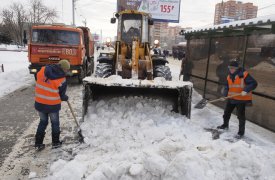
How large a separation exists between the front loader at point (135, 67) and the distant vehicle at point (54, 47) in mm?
2091

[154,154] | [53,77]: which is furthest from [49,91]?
[154,154]

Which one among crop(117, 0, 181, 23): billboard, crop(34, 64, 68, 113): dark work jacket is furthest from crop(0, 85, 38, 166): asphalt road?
crop(117, 0, 181, 23): billboard

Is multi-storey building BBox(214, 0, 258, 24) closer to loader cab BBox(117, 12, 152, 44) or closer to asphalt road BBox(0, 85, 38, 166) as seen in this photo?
loader cab BBox(117, 12, 152, 44)

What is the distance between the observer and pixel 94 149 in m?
4.60

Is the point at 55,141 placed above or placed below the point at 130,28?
below

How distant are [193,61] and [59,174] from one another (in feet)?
27.3

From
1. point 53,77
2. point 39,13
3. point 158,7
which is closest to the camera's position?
point 53,77

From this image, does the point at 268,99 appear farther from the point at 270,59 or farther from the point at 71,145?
the point at 71,145

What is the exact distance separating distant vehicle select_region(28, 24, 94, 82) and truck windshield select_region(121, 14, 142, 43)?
2663mm

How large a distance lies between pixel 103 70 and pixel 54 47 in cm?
321

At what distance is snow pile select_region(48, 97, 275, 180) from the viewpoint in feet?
11.5

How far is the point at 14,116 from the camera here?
675 cm

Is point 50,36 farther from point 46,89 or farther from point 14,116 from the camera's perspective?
point 46,89

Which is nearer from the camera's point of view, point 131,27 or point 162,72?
point 162,72
